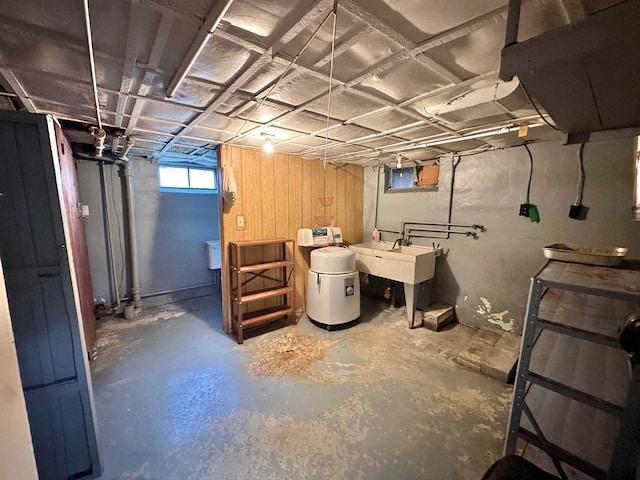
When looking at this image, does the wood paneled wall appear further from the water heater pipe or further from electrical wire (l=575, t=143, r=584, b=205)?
electrical wire (l=575, t=143, r=584, b=205)

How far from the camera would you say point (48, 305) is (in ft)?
4.26

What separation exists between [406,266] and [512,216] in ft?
4.39

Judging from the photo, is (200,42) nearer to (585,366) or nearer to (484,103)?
(484,103)

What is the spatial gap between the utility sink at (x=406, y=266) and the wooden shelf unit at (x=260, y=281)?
1.07 m

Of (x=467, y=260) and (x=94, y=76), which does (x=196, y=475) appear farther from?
(x=467, y=260)

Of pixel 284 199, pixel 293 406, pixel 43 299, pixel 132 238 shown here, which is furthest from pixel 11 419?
pixel 132 238

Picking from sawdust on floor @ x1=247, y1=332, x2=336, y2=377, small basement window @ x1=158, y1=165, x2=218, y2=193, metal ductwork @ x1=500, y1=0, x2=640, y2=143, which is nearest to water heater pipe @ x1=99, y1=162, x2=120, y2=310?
small basement window @ x1=158, y1=165, x2=218, y2=193

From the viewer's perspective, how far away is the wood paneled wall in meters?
3.14

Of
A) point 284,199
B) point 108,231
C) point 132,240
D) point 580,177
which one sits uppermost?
point 580,177

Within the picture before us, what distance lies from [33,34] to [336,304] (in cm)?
306

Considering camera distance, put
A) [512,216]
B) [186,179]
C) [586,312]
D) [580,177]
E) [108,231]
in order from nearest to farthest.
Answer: [586,312]
[580,177]
[512,216]
[108,231]
[186,179]

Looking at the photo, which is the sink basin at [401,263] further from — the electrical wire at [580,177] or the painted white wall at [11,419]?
the painted white wall at [11,419]

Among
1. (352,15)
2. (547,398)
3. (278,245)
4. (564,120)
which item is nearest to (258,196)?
(278,245)

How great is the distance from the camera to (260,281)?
11.3 feet
